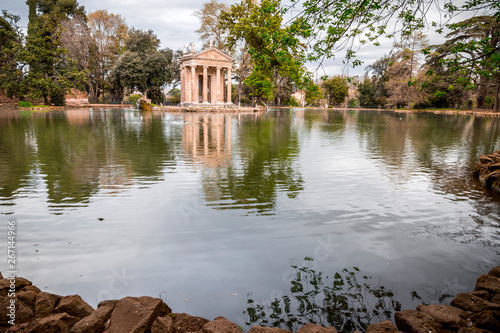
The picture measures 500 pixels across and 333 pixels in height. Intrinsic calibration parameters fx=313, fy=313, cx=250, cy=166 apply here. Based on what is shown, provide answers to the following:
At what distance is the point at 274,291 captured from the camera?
3.79 m

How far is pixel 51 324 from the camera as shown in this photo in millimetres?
2906

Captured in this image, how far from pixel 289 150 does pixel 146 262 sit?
386 inches

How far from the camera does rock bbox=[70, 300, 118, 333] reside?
2.91 m

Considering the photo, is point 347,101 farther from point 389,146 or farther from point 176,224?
point 176,224

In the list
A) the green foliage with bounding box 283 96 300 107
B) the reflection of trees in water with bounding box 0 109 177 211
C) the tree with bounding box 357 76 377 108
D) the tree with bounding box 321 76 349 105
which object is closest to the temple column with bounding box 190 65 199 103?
the reflection of trees in water with bounding box 0 109 177 211

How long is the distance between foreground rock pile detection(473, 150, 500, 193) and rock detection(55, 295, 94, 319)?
30.5 ft

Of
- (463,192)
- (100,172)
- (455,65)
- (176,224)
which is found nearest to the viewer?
(176,224)

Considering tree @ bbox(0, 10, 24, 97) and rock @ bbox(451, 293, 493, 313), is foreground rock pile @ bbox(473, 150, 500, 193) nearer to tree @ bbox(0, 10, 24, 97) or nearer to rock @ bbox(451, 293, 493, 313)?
rock @ bbox(451, 293, 493, 313)

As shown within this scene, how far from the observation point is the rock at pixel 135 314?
2.90 m

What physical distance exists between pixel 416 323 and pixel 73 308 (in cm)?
338

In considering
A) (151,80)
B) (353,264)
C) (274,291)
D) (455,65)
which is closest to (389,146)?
(455,65)

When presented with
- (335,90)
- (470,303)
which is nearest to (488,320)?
(470,303)

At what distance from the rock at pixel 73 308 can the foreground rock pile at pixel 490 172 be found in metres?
9.29

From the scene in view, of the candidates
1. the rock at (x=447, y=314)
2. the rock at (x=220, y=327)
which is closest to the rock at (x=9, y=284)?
the rock at (x=220, y=327)
